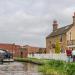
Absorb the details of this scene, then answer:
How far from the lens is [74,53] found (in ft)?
125

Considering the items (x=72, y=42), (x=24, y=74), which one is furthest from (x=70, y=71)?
(x=72, y=42)

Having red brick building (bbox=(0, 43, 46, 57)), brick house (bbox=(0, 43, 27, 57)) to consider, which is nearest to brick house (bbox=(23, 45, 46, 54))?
red brick building (bbox=(0, 43, 46, 57))

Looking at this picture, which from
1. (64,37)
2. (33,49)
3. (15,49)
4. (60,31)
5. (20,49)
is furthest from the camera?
(33,49)

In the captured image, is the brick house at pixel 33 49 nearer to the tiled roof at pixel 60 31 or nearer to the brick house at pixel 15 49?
the brick house at pixel 15 49

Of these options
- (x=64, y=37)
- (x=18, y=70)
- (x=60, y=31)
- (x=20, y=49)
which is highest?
(x=60, y=31)

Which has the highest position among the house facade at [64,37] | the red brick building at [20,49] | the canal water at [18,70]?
the house facade at [64,37]

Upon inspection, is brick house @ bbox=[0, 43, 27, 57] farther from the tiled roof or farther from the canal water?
the canal water

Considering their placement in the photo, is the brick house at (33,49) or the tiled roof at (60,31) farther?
the brick house at (33,49)

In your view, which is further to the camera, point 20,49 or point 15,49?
point 15,49

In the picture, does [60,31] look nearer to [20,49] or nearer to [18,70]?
[20,49]

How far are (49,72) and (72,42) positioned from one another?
49.8m

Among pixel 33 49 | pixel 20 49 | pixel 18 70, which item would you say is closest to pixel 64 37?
pixel 20 49

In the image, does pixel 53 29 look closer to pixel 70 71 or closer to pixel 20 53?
pixel 20 53

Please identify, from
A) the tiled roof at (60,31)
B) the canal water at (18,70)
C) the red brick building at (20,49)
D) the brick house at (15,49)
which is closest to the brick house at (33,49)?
the red brick building at (20,49)
